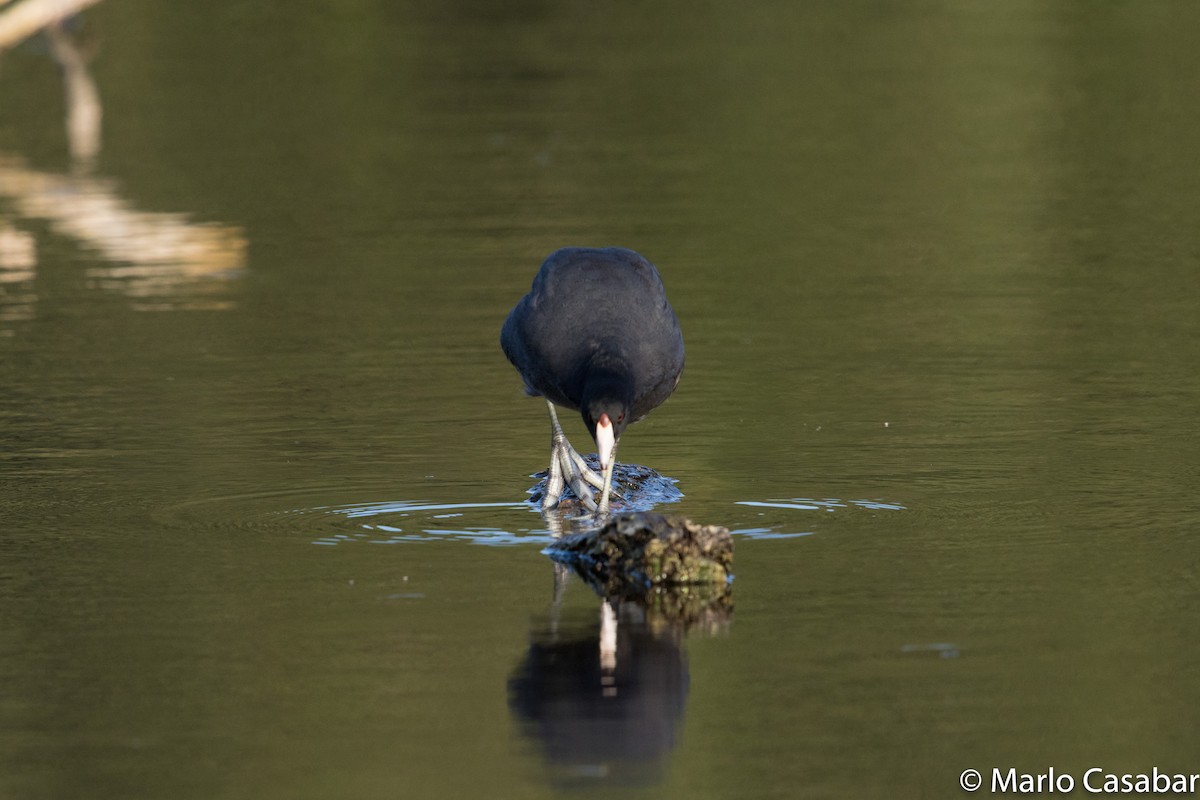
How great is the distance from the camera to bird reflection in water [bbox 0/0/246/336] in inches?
579

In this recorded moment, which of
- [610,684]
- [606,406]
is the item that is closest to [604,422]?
[606,406]

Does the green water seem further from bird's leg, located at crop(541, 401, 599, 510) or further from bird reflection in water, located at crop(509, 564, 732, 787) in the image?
bird's leg, located at crop(541, 401, 599, 510)

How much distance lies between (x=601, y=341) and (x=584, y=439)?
2929mm

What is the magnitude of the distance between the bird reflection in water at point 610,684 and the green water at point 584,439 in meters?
0.02

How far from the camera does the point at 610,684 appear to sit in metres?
6.68

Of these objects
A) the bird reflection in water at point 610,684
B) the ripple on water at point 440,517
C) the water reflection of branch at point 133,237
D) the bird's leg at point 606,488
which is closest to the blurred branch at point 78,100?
the water reflection of branch at point 133,237

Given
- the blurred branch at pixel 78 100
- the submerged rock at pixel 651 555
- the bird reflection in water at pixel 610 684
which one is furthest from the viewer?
the blurred branch at pixel 78 100

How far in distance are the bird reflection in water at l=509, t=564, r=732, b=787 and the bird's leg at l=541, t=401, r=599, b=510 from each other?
1297 millimetres

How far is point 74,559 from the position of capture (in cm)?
834

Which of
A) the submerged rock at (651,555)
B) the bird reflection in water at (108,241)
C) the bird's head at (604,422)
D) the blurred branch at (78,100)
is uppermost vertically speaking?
the blurred branch at (78,100)

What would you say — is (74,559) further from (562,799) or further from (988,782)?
(988,782)

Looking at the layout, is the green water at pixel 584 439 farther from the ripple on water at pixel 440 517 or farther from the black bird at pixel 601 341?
the black bird at pixel 601 341

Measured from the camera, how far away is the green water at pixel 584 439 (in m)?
6.27

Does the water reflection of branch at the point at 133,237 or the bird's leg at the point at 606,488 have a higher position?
the water reflection of branch at the point at 133,237
